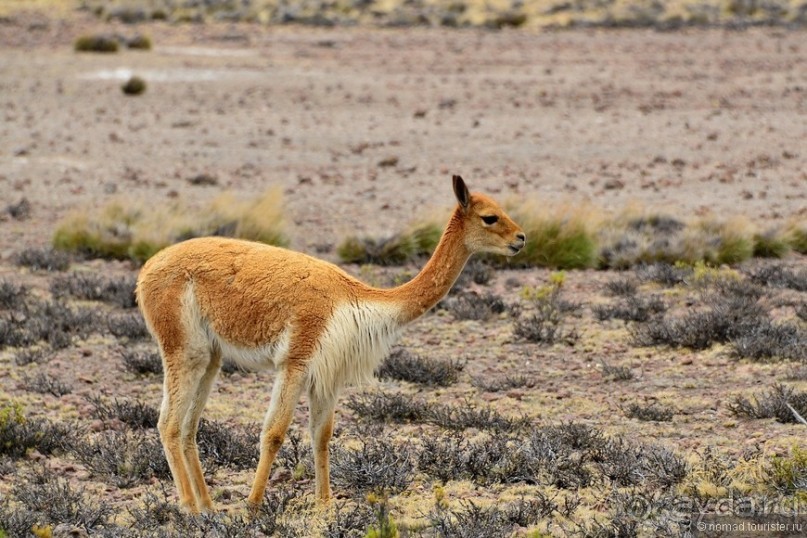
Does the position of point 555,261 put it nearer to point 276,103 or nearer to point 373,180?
point 373,180

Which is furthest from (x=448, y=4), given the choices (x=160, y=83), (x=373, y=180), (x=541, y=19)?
(x=373, y=180)

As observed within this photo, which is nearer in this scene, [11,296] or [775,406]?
[775,406]

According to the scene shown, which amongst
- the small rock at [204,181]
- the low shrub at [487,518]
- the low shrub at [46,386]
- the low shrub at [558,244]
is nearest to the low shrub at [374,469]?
the low shrub at [487,518]

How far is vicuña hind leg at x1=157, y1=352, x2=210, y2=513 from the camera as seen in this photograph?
591 cm

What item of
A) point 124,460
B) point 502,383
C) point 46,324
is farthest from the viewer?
point 46,324

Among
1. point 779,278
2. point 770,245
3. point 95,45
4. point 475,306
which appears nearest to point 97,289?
point 475,306

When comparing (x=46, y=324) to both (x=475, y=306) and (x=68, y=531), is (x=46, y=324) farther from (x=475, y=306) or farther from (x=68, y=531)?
(x=68, y=531)

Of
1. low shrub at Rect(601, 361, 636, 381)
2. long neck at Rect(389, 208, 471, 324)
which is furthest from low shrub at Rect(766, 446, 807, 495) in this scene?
low shrub at Rect(601, 361, 636, 381)

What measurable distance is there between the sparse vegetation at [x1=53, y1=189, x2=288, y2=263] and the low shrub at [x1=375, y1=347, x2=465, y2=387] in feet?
12.7

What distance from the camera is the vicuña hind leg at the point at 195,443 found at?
238 inches

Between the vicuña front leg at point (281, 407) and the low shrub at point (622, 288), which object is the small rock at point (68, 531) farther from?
the low shrub at point (622, 288)

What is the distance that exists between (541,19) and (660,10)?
11.6 ft

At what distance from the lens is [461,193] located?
5949 millimetres

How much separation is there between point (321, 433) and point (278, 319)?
63 cm
